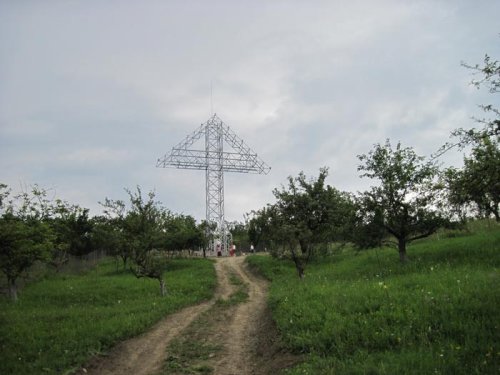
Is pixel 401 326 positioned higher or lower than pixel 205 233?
lower

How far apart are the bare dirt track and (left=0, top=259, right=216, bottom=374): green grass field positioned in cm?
56

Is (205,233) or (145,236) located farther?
(205,233)

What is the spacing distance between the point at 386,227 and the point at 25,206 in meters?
26.4

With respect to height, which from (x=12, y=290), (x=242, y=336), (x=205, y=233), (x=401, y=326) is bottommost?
(x=242, y=336)

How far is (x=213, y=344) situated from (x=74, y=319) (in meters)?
6.23

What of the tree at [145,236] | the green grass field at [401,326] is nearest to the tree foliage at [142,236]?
the tree at [145,236]

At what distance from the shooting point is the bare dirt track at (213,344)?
32.1 feet

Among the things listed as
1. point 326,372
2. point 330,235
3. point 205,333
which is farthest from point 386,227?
point 326,372

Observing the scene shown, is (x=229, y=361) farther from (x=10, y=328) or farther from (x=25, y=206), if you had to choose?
(x=25, y=206)

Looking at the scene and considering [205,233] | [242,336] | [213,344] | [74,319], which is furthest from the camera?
[205,233]

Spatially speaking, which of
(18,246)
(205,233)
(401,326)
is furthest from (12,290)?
(205,233)

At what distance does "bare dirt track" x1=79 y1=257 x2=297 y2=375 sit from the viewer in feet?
32.1

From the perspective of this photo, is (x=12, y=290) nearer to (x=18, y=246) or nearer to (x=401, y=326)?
(x=18, y=246)

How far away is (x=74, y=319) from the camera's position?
14.9 meters
